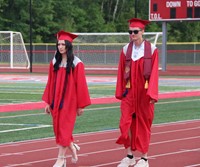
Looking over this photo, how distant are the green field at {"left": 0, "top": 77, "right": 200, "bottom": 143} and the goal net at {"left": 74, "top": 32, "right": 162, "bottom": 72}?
22929 mm

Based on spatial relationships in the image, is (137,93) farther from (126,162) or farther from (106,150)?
(106,150)

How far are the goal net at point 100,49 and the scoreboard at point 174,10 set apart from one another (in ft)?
23.7

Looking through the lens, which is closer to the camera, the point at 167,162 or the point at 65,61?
the point at 65,61

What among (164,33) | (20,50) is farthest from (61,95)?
(20,50)

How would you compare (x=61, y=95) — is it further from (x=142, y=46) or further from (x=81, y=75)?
(x=142, y=46)

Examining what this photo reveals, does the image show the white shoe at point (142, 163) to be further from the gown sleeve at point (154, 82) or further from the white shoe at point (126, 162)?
the gown sleeve at point (154, 82)

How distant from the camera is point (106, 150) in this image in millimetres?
12352

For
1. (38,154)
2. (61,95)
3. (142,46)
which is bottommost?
(38,154)

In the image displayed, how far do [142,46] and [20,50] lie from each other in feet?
123

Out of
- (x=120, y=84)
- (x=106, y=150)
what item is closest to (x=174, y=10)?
(x=106, y=150)

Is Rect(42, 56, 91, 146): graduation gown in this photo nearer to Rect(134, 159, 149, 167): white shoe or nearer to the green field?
Rect(134, 159, 149, 167): white shoe

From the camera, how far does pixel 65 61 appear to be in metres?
10.2

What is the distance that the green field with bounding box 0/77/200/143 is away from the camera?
1492cm

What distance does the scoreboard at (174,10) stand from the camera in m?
39.5
